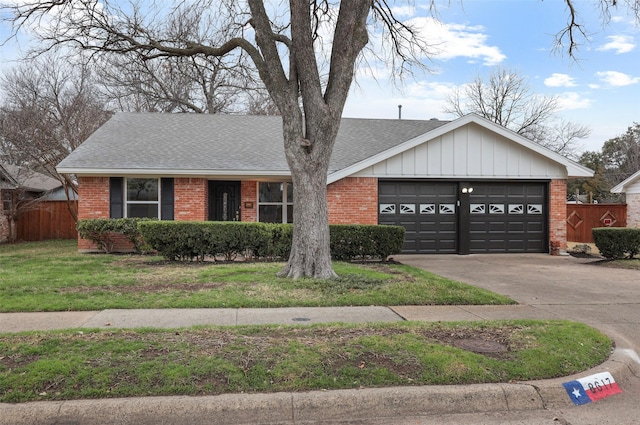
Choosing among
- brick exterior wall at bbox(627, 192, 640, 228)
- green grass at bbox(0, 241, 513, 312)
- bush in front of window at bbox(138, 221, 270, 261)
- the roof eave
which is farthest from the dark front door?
brick exterior wall at bbox(627, 192, 640, 228)

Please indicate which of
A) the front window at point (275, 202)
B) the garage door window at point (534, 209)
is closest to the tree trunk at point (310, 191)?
the front window at point (275, 202)

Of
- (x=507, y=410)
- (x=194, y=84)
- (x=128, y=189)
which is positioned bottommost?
(x=507, y=410)

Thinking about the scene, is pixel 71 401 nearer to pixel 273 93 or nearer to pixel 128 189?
pixel 273 93

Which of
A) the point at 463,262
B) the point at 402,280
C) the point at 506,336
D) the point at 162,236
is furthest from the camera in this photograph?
the point at 463,262

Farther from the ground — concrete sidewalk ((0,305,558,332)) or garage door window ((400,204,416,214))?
garage door window ((400,204,416,214))

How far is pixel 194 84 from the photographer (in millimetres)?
30859

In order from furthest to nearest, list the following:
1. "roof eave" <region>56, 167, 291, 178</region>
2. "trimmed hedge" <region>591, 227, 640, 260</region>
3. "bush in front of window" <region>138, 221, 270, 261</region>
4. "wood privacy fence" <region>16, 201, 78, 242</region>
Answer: "wood privacy fence" <region>16, 201, 78, 242</region> → "roof eave" <region>56, 167, 291, 178</region> → "trimmed hedge" <region>591, 227, 640, 260</region> → "bush in front of window" <region>138, 221, 270, 261</region>

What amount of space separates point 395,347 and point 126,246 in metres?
13.0

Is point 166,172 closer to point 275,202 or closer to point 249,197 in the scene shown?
point 249,197

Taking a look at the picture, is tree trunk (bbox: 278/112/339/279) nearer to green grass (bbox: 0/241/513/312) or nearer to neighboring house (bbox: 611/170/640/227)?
green grass (bbox: 0/241/513/312)

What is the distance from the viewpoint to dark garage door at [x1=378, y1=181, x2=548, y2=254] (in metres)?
16.4

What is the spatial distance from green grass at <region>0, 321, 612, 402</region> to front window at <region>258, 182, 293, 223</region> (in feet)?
38.4

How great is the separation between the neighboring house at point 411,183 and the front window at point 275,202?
0.42 metres

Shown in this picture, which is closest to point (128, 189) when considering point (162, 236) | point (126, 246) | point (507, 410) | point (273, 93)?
point (126, 246)
